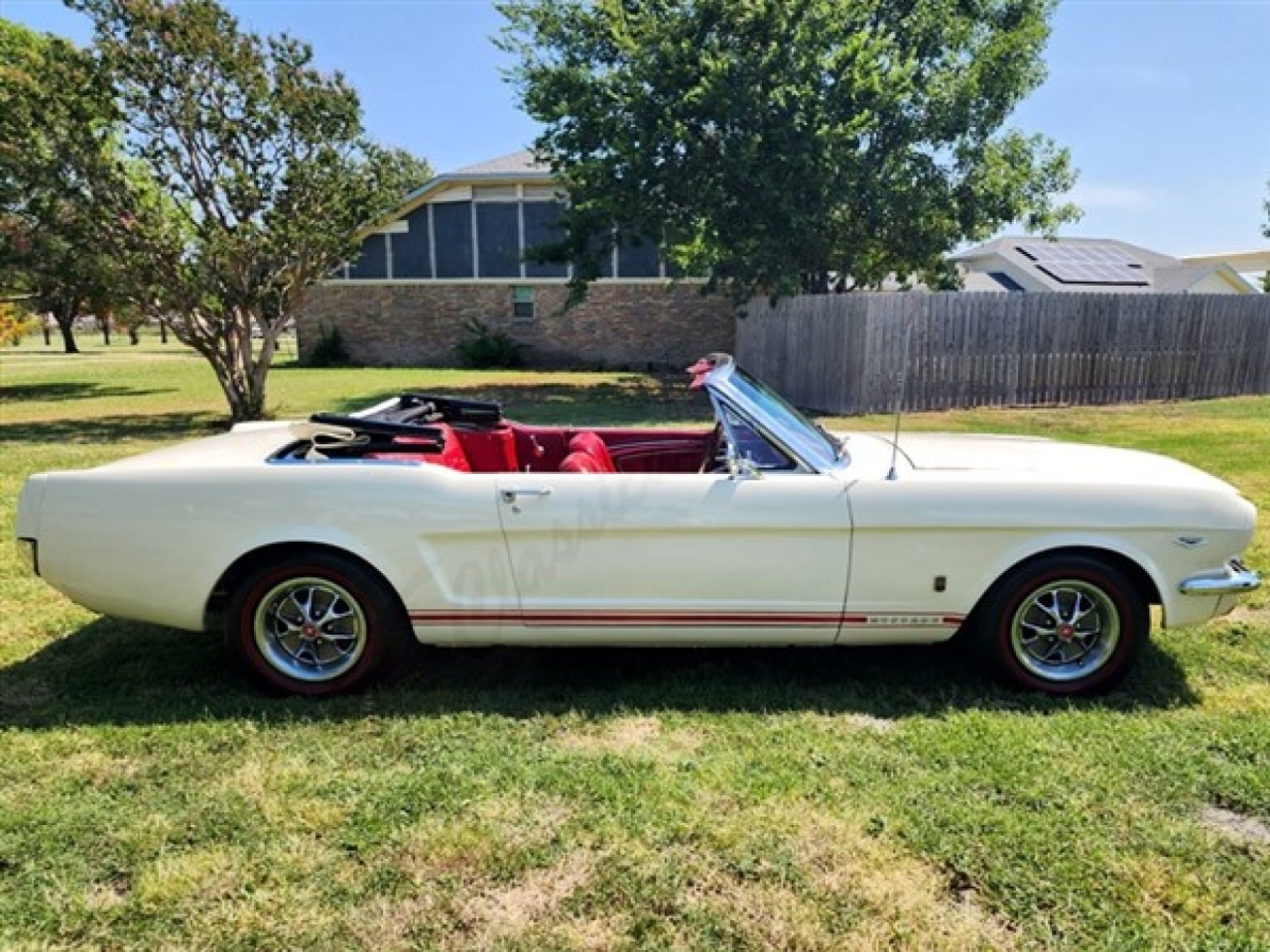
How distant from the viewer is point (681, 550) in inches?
143

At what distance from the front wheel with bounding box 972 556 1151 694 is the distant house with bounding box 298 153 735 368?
24.1 meters

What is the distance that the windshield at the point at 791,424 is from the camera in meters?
3.86

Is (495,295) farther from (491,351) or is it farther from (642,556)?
(642,556)

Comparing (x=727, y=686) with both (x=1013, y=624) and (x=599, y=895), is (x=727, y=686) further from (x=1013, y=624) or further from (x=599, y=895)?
(x=599, y=895)

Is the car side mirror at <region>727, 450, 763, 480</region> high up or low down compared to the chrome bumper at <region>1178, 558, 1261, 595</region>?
up

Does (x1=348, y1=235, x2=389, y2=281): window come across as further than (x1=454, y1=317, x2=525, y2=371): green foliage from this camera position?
Yes

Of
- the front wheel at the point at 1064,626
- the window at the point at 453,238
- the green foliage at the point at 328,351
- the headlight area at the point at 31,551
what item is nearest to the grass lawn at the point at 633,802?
the front wheel at the point at 1064,626

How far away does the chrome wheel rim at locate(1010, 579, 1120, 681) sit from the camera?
370cm

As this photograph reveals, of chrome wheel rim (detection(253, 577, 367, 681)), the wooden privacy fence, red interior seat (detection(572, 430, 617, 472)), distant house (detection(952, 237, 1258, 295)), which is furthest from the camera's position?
distant house (detection(952, 237, 1258, 295))

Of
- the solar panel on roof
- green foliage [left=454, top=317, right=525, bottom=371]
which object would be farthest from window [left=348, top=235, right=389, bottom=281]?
the solar panel on roof

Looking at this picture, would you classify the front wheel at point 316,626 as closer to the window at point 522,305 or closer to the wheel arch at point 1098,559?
the wheel arch at point 1098,559

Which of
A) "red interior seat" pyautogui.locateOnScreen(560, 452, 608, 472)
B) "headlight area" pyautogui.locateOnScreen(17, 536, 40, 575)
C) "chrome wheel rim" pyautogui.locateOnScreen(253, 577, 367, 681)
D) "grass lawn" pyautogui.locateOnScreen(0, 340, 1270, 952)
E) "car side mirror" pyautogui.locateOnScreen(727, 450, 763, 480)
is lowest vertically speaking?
"grass lawn" pyautogui.locateOnScreen(0, 340, 1270, 952)

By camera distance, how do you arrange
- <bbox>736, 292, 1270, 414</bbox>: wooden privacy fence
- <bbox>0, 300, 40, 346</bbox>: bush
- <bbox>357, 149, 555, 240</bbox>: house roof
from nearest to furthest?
<bbox>736, 292, 1270, 414</bbox>: wooden privacy fence < <bbox>357, 149, 555, 240</bbox>: house roof < <bbox>0, 300, 40, 346</bbox>: bush

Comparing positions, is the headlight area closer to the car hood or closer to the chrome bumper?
the car hood
